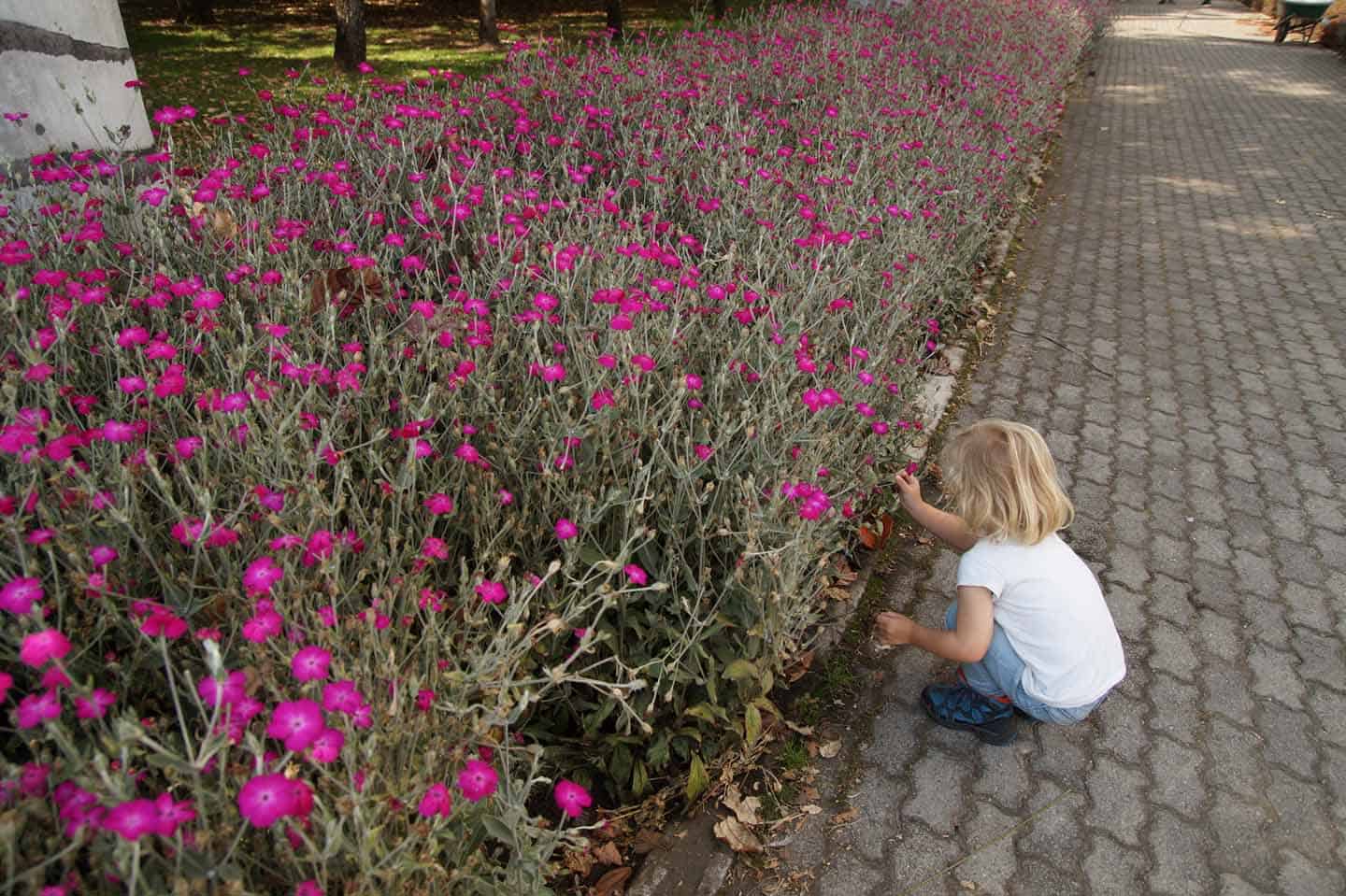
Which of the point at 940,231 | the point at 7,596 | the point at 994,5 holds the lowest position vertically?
the point at 940,231

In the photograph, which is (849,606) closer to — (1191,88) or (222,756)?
(222,756)

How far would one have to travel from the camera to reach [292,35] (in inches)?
532

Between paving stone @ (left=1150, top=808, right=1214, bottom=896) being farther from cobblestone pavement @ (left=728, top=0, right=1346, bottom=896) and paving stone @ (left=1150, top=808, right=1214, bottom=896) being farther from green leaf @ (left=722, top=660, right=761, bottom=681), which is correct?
green leaf @ (left=722, top=660, right=761, bottom=681)

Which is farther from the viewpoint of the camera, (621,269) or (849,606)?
(849,606)

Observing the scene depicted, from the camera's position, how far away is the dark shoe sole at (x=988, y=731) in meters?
2.64

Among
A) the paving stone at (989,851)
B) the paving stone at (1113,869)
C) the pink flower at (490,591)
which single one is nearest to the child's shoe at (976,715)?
the paving stone at (989,851)

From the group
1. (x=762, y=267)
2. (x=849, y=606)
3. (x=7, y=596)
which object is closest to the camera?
(x=7, y=596)

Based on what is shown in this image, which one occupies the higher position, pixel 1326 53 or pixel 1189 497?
pixel 1326 53

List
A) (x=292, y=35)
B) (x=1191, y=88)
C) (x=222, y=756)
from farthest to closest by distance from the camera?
(x=1191, y=88), (x=292, y=35), (x=222, y=756)

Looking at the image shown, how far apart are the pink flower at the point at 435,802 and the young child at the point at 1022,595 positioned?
153 cm

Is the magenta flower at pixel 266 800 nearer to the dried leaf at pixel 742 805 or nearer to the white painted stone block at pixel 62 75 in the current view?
the dried leaf at pixel 742 805

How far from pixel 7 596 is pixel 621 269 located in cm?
198

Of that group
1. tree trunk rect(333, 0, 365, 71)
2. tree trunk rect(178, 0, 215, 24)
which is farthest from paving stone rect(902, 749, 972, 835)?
tree trunk rect(178, 0, 215, 24)

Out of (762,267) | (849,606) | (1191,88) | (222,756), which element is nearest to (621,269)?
(762,267)
